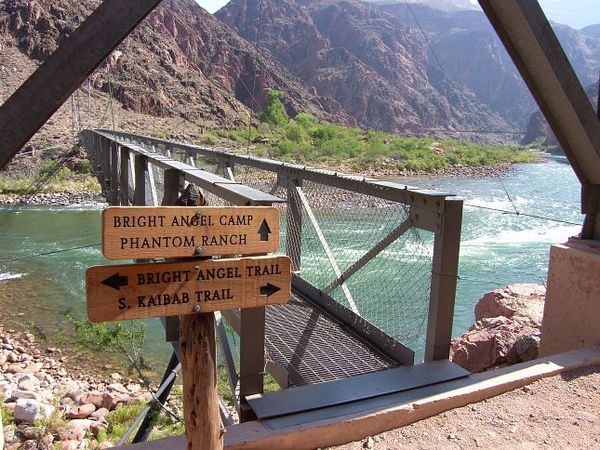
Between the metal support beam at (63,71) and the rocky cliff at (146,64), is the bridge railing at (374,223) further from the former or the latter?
the rocky cliff at (146,64)

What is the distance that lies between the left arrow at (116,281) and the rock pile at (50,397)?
4560 mm

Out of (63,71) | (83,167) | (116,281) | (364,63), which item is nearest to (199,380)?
(116,281)

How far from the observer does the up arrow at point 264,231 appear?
1.85 meters

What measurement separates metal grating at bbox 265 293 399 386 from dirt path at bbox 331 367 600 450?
0.50 meters

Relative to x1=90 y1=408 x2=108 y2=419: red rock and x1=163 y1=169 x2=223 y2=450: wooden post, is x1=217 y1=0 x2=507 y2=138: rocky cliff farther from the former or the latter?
x1=163 y1=169 x2=223 y2=450: wooden post

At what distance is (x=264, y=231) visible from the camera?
6.11ft

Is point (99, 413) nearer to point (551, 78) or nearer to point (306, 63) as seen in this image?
point (551, 78)

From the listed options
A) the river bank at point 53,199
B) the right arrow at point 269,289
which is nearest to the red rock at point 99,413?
the right arrow at point 269,289

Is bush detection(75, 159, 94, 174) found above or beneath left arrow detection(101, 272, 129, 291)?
beneath

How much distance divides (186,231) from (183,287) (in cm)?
16

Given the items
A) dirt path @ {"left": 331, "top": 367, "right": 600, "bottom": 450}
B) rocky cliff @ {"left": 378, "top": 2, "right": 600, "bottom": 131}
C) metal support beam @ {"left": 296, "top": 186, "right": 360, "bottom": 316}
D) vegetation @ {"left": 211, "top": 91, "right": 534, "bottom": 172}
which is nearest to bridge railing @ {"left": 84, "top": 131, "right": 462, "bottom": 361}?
metal support beam @ {"left": 296, "top": 186, "right": 360, "bottom": 316}

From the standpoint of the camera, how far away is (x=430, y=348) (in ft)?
9.51

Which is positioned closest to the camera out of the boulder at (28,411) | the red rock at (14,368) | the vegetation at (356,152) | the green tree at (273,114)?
the boulder at (28,411)

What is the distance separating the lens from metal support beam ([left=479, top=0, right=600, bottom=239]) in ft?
10.8
